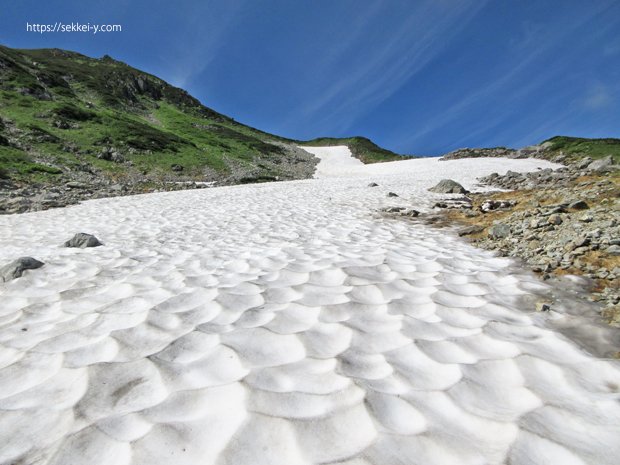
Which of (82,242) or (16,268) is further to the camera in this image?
(82,242)

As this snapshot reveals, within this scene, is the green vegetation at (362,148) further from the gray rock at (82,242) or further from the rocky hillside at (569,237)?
the gray rock at (82,242)

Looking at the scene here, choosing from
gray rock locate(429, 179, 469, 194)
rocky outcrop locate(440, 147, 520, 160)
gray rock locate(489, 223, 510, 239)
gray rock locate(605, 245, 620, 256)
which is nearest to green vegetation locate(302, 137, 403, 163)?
rocky outcrop locate(440, 147, 520, 160)

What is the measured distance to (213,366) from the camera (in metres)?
2.72

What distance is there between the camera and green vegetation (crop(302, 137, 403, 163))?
7781cm

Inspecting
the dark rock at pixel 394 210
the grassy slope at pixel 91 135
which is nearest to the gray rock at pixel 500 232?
the dark rock at pixel 394 210

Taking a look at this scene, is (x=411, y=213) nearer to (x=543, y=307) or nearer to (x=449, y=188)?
(x=449, y=188)

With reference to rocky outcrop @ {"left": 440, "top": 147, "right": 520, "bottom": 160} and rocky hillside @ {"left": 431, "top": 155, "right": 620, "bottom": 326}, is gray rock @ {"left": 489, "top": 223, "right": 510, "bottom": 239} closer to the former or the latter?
rocky hillside @ {"left": 431, "top": 155, "right": 620, "bottom": 326}

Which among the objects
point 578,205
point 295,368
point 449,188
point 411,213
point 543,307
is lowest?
point 295,368

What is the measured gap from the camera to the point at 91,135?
123 ft

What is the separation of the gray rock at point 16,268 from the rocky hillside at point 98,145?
15198 mm

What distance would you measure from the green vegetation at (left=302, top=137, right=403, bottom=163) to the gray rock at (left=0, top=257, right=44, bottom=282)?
7259 centimetres

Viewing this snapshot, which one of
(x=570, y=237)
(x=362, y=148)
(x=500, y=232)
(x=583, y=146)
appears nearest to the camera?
(x=570, y=237)

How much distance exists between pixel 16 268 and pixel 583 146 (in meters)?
52.4

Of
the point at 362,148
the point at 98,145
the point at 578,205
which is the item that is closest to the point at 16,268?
the point at 578,205
